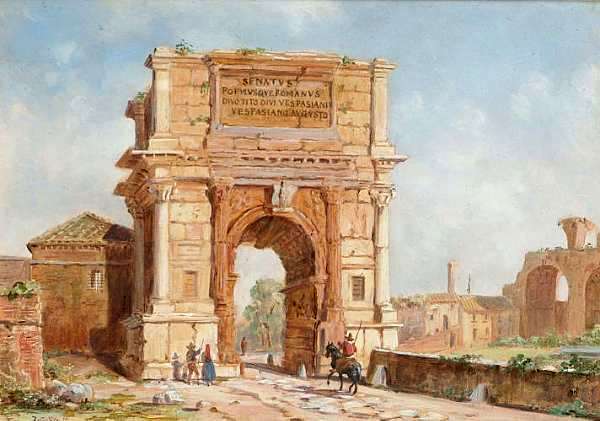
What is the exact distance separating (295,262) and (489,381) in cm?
629

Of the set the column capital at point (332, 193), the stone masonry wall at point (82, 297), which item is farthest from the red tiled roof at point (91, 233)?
the column capital at point (332, 193)

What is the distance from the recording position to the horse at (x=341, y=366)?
1788cm

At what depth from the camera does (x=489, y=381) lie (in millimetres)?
16797

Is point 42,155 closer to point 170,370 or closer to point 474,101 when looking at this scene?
point 170,370

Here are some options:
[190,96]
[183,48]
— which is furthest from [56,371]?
[183,48]

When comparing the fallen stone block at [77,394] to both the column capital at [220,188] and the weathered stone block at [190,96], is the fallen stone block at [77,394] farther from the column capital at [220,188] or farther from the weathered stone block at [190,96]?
the weathered stone block at [190,96]

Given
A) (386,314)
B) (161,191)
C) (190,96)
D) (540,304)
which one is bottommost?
(386,314)

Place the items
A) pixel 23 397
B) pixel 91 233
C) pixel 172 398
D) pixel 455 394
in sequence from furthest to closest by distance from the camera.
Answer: pixel 91 233
pixel 455 394
pixel 172 398
pixel 23 397

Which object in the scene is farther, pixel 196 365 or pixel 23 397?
pixel 196 365

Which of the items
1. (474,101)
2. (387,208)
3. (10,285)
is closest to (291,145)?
(387,208)

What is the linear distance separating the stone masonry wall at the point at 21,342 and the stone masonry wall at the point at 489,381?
6.12m

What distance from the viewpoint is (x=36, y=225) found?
1656 centimetres

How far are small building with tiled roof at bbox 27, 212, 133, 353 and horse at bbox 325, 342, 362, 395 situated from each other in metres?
6.24

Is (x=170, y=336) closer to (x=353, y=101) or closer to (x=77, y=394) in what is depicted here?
(x=77, y=394)
